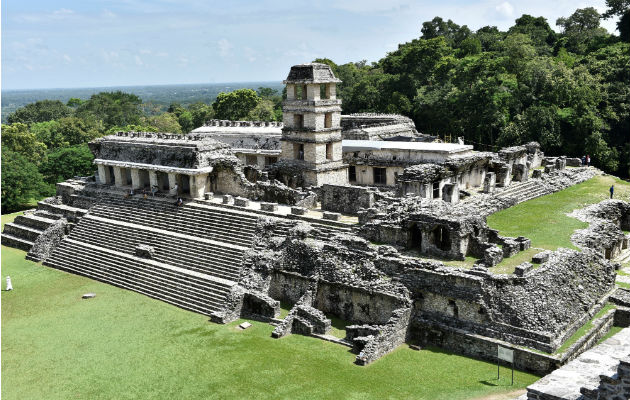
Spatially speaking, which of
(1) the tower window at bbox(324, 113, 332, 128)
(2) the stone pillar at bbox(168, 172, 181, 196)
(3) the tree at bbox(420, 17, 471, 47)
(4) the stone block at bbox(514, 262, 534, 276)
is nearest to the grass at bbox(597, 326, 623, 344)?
(4) the stone block at bbox(514, 262, 534, 276)

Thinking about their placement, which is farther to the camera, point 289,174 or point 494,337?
point 289,174

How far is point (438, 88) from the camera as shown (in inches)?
2160

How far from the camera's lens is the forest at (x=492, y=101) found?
141 ft

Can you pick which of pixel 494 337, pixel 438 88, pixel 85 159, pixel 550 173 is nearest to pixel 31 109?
pixel 85 159

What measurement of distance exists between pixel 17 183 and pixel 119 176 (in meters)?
13.3

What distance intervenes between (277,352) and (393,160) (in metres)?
17.6

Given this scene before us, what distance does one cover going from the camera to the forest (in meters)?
43.1

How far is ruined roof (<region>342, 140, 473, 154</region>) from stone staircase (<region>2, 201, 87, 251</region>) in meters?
15.6

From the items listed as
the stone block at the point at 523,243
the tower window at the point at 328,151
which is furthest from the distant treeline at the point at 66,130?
the stone block at the point at 523,243

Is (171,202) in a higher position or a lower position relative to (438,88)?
lower

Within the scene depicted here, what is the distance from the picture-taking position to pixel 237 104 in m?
63.2

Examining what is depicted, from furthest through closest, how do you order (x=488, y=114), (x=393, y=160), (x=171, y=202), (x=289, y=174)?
1. (x=488, y=114)
2. (x=393, y=160)
3. (x=289, y=174)
4. (x=171, y=202)

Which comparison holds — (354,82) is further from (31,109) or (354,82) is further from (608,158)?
(31,109)

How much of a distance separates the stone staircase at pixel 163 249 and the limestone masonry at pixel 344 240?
0.25 feet
